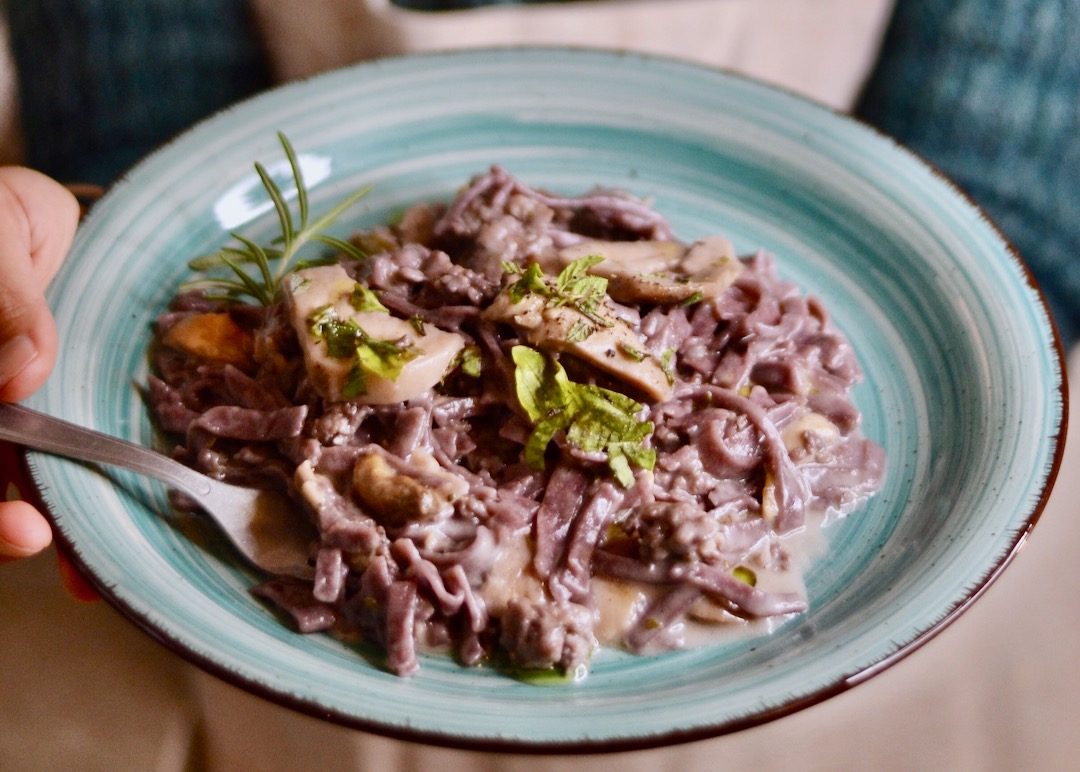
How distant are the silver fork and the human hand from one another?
0.14 meters

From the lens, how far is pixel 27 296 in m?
3.11

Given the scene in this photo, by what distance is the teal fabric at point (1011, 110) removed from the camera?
516 cm

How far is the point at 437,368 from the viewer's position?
3.20 meters

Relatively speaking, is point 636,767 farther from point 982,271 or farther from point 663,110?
point 663,110

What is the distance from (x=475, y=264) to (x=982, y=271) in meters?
1.76

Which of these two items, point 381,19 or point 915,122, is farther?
point 915,122

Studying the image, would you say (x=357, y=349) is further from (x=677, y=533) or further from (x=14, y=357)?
(x=677, y=533)

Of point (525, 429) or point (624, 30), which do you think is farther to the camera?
point (624, 30)

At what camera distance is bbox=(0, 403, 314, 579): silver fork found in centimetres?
294

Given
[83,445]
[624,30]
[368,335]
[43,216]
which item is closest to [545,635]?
[368,335]

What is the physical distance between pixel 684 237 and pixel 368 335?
4.96 ft

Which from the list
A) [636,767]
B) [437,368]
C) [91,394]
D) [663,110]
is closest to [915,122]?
[663,110]

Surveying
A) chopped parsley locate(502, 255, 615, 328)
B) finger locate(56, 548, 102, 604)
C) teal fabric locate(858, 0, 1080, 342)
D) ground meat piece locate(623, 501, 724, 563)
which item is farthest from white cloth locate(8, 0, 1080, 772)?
teal fabric locate(858, 0, 1080, 342)

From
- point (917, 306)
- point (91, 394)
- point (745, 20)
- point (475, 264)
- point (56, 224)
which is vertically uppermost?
point (745, 20)
